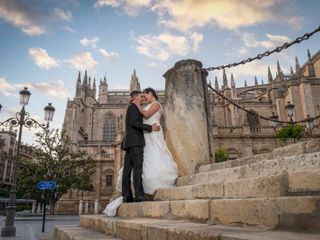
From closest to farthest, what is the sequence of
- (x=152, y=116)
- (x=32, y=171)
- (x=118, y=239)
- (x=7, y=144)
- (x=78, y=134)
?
(x=118, y=239) → (x=152, y=116) → (x=32, y=171) → (x=78, y=134) → (x=7, y=144)

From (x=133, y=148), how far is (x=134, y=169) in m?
0.30

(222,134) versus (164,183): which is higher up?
(222,134)

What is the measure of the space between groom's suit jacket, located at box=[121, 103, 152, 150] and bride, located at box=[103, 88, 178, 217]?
0.19 m

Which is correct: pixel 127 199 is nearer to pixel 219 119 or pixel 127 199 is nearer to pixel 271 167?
pixel 271 167

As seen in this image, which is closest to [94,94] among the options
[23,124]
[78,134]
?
[78,134]

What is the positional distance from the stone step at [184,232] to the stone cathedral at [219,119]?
896 inches

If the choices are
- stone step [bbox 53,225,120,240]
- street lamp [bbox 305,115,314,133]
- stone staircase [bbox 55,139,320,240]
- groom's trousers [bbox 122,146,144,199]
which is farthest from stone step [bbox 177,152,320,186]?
street lamp [bbox 305,115,314,133]

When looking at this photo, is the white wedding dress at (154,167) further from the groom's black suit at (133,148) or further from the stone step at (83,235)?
the stone step at (83,235)

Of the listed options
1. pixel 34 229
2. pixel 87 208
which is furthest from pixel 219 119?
pixel 34 229

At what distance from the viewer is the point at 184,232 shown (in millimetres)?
1638

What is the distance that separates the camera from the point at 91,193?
2916 centimetres

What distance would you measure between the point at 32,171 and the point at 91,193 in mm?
9379

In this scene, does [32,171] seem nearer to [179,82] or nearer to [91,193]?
[91,193]

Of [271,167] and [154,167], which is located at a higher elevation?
[154,167]
